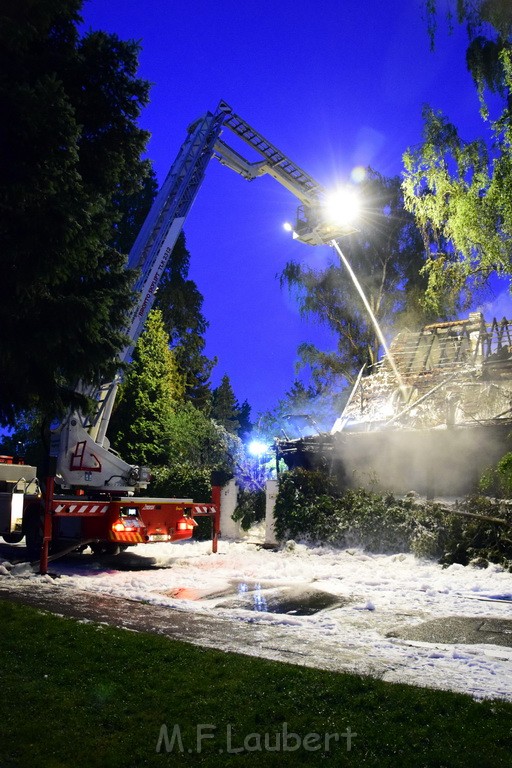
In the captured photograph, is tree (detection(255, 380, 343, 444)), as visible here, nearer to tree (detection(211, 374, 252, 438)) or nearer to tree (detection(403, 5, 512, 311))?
tree (detection(211, 374, 252, 438))

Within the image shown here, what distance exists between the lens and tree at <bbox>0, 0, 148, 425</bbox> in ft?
22.7

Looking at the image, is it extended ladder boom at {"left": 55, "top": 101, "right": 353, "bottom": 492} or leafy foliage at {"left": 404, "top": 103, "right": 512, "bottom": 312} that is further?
leafy foliage at {"left": 404, "top": 103, "right": 512, "bottom": 312}

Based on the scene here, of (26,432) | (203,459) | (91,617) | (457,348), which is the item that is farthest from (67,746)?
(26,432)

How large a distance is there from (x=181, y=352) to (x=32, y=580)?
25719 millimetres

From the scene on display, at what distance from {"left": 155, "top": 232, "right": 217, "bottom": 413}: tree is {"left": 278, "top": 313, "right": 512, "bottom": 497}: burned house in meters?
14.2

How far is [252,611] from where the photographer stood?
323 inches

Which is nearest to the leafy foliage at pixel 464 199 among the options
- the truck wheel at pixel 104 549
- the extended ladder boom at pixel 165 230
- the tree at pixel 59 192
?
the extended ladder boom at pixel 165 230

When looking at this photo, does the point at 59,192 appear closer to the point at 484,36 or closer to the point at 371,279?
the point at 484,36

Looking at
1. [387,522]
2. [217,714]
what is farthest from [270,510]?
[217,714]

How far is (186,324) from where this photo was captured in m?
38.1

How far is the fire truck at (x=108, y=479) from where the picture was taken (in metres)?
11.7

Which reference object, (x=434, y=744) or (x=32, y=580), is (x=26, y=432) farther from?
(x=434, y=744)

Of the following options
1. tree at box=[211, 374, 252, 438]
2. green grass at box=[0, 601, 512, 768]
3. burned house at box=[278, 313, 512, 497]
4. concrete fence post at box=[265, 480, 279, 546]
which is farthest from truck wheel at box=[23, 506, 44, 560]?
tree at box=[211, 374, 252, 438]

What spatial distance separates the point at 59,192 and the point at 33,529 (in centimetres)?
795
